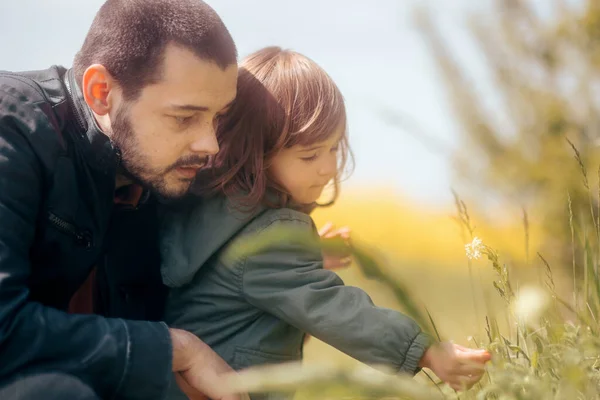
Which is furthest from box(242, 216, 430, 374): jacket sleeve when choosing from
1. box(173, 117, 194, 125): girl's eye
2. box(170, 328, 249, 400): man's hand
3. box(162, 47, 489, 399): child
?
box(173, 117, 194, 125): girl's eye

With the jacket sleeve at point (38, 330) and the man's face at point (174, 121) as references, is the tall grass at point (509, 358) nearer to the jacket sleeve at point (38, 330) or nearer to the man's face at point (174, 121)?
the jacket sleeve at point (38, 330)

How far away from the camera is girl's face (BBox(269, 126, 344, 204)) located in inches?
95.5

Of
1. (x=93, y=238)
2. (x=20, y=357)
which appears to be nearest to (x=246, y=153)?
(x=93, y=238)

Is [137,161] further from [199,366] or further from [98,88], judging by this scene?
[199,366]

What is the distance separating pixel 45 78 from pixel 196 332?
2.81 feet

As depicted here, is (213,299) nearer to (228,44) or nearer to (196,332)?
(196,332)

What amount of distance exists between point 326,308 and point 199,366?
366 millimetres

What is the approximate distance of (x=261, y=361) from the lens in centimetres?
236

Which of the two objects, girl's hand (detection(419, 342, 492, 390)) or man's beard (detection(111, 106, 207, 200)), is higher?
man's beard (detection(111, 106, 207, 200))

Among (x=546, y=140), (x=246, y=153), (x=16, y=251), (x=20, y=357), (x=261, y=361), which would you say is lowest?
(x=546, y=140)

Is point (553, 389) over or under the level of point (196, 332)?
over

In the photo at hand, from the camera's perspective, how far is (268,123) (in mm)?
2449

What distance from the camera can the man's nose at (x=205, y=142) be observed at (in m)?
2.29

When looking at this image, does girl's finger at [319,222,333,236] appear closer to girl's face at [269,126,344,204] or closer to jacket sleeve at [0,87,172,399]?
girl's face at [269,126,344,204]
